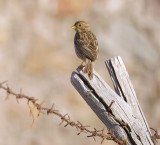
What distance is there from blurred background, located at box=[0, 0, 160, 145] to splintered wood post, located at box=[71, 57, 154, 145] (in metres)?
4.78

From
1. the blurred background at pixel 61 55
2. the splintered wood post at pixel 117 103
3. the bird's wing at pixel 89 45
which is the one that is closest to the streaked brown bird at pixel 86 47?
the bird's wing at pixel 89 45

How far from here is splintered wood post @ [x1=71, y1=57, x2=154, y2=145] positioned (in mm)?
5211

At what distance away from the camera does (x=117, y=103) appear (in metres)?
5.32

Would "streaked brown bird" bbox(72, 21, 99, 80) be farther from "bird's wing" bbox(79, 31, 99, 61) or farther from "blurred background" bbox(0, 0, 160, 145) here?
"blurred background" bbox(0, 0, 160, 145)

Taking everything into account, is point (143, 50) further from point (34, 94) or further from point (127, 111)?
point (127, 111)

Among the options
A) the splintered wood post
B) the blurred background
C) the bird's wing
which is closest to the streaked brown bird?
the bird's wing

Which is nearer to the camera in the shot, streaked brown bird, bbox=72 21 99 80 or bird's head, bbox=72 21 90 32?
streaked brown bird, bbox=72 21 99 80

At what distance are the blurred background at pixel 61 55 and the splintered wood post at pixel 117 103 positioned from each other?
15.7 ft

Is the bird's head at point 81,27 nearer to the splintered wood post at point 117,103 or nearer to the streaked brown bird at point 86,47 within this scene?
the streaked brown bird at point 86,47

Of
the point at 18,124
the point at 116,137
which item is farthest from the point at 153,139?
the point at 18,124

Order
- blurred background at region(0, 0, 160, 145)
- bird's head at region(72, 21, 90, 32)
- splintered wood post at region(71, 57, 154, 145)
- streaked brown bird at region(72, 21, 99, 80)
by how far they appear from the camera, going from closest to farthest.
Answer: splintered wood post at region(71, 57, 154, 145) → streaked brown bird at region(72, 21, 99, 80) → bird's head at region(72, 21, 90, 32) → blurred background at region(0, 0, 160, 145)

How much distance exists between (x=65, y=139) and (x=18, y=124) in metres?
0.64

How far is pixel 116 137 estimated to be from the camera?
536cm

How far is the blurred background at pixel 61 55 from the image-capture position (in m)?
10.3
